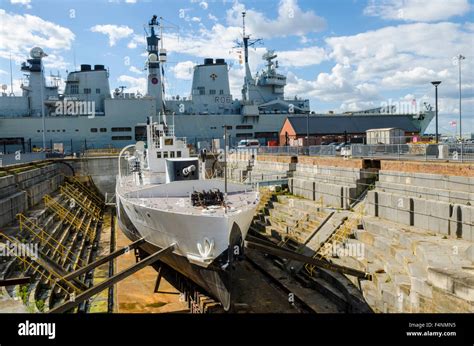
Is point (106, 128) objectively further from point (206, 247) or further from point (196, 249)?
point (206, 247)

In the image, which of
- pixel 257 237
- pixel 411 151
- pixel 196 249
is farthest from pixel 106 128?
pixel 196 249

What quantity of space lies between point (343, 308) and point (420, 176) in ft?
24.3

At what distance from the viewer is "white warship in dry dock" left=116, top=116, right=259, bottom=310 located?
12680 millimetres

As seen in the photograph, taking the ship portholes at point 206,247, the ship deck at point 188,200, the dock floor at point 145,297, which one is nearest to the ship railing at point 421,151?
the ship deck at point 188,200

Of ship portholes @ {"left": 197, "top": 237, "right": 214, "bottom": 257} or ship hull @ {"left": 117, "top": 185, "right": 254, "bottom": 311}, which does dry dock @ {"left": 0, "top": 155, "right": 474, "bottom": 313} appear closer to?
ship hull @ {"left": 117, "top": 185, "right": 254, "bottom": 311}

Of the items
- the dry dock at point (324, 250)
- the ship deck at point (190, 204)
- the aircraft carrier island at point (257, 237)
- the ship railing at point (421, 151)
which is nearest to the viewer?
the dry dock at point (324, 250)

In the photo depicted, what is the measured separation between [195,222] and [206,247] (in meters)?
0.95

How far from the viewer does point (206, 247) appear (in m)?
12.9

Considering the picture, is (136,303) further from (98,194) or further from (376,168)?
(98,194)

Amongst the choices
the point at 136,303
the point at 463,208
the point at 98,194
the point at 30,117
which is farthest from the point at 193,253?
the point at 30,117

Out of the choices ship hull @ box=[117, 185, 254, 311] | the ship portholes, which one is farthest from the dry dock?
the ship portholes

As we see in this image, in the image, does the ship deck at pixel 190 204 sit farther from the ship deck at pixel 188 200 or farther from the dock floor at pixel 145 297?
the dock floor at pixel 145 297

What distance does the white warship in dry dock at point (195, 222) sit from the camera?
12.7 meters

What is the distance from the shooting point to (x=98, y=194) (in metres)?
42.1
